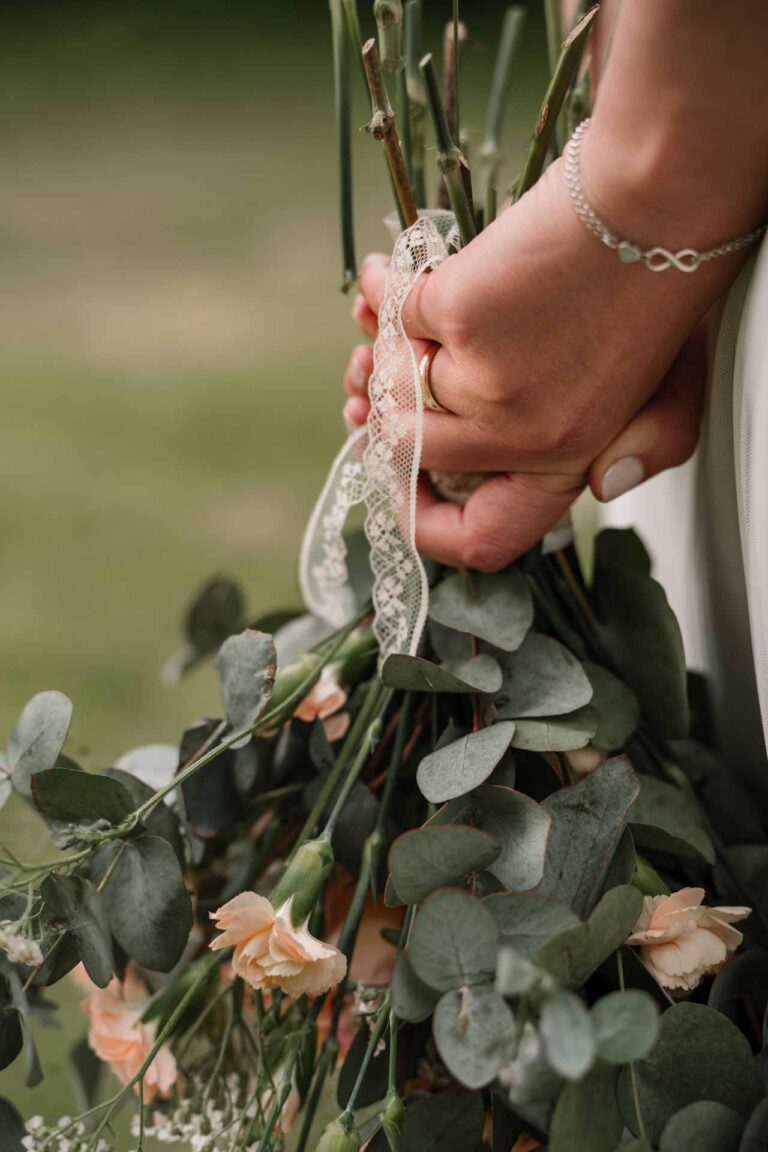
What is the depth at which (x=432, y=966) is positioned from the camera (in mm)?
422

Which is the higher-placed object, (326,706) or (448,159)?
(448,159)

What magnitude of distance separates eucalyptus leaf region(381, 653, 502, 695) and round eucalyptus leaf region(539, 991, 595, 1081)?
0.23 meters

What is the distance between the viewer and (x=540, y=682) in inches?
23.4

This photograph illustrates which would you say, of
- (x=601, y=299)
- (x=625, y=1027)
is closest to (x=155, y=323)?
(x=601, y=299)

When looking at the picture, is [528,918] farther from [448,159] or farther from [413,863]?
[448,159]

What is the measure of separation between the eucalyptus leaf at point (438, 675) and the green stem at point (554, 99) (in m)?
0.26

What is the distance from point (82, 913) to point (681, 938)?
0.27 metres

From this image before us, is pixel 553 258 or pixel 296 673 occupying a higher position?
pixel 553 258

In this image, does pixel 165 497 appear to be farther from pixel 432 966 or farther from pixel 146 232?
pixel 432 966

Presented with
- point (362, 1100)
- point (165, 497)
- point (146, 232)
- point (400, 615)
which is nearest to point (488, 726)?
point (400, 615)

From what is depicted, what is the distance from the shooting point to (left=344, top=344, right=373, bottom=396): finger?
68cm

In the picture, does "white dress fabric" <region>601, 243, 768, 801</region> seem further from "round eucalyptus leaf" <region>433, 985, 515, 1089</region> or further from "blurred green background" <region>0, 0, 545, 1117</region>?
"blurred green background" <region>0, 0, 545, 1117</region>

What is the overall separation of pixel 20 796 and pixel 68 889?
92 millimetres

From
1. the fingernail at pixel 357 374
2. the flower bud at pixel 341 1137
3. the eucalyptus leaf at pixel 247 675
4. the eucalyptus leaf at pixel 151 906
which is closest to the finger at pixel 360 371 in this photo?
the fingernail at pixel 357 374
